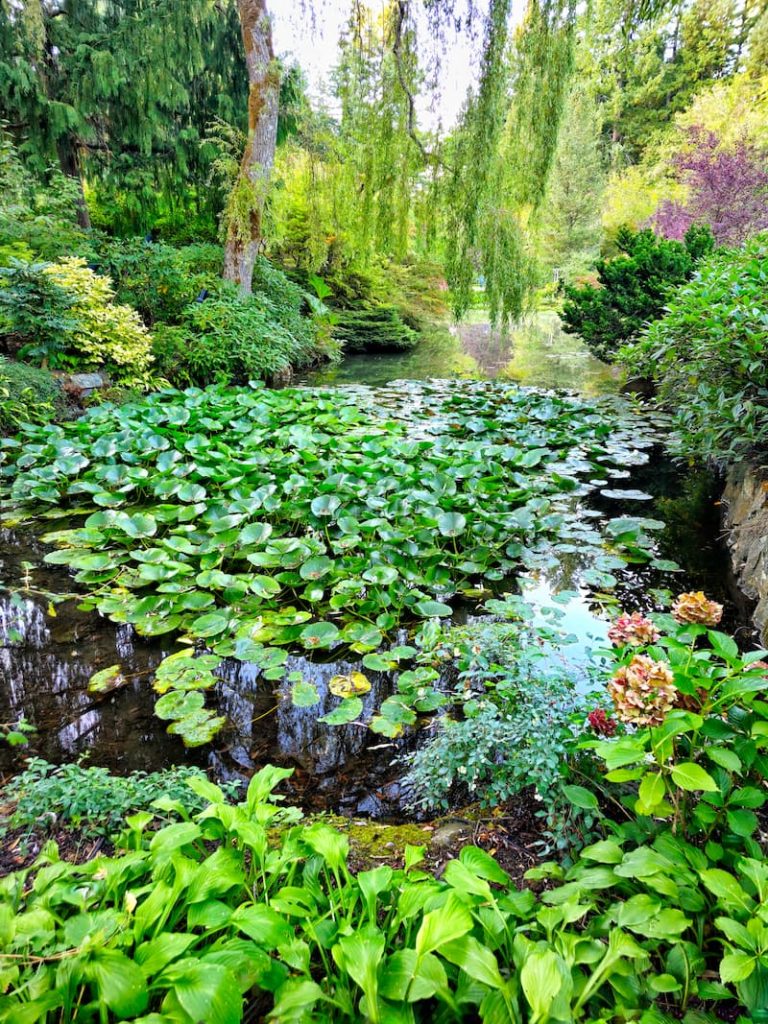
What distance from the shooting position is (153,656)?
2025 millimetres

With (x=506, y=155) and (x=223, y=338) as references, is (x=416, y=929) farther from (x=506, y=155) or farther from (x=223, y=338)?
(x=223, y=338)

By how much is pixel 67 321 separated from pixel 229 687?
356 cm

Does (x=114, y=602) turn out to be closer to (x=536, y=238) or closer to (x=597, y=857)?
(x=597, y=857)

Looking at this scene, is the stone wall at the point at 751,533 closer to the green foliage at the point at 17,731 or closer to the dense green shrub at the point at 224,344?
the green foliage at the point at 17,731

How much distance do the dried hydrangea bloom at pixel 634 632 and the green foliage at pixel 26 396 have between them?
12.2 ft

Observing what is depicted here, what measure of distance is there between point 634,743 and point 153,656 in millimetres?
1711

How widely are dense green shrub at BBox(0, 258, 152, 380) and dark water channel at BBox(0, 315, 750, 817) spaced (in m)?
2.02

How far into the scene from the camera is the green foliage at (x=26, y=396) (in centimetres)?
371

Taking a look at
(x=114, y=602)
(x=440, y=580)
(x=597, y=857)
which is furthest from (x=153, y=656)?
(x=597, y=857)

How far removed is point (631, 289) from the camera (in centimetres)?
652

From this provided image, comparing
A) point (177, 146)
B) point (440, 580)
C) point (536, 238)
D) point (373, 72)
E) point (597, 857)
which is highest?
point (177, 146)

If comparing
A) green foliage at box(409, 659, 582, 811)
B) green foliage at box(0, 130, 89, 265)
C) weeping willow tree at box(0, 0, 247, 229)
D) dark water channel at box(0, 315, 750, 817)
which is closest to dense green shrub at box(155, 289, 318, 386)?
green foliage at box(0, 130, 89, 265)

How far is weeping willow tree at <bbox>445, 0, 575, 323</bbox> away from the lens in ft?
8.66

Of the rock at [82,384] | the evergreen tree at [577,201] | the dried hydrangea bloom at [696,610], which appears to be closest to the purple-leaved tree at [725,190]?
the evergreen tree at [577,201]
